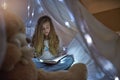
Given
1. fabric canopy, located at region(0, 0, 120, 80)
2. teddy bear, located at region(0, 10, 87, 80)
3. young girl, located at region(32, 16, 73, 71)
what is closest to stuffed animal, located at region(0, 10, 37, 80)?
teddy bear, located at region(0, 10, 87, 80)

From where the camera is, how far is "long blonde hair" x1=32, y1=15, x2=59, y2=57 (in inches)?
82.3

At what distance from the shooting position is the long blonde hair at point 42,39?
6.86 feet

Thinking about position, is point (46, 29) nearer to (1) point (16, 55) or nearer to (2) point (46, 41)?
(2) point (46, 41)

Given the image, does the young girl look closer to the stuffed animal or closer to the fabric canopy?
the fabric canopy

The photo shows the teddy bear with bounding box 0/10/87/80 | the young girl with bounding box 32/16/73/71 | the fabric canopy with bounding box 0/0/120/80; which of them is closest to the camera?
the teddy bear with bounding box 0/10/87/80

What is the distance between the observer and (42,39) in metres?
2.12

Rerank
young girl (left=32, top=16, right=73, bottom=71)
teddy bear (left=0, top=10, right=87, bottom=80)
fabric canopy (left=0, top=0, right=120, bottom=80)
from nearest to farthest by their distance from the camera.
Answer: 1. teddy bear (left=0, top=10, right=87, bottom=80)
2. fabric canopy (left=0, top=0, right=120, bottom=80)
3. young girl (left=32, top=16, right=73, bottom=71)

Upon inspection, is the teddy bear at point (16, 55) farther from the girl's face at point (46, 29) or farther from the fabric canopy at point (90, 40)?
the girl's face at point (46, 29)

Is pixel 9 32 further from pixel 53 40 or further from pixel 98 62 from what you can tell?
pixel 53 40

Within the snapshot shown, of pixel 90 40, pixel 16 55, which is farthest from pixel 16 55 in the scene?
pixel 90 40

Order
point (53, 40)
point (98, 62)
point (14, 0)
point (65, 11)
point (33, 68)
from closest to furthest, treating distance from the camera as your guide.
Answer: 1. point (33, 68)
2. point (98, 62)
3. point (65, 11)
4. point (53, 40)
5. point (14, 0)

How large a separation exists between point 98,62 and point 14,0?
4.12 feet

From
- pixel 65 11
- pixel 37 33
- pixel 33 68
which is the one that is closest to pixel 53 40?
pixel 37 33

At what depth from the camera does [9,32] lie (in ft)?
3.42
